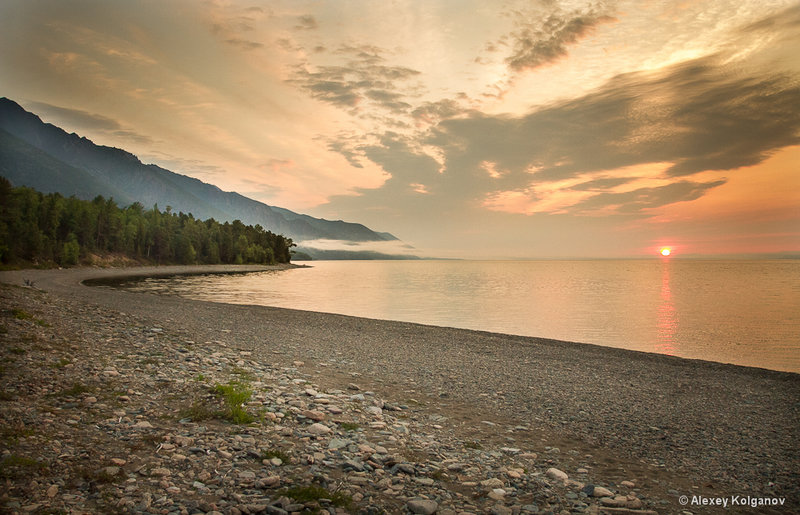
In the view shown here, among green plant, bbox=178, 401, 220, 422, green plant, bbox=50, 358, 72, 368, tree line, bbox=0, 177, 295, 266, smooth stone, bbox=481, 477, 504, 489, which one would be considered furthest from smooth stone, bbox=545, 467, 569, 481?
tree line, bbox=0, 177, 295, 266

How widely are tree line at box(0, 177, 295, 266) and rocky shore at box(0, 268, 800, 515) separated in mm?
99327

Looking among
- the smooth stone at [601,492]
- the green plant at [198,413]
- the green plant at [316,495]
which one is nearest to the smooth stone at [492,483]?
the smooth stone at [601,492]

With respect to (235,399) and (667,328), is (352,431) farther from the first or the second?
(667,328)

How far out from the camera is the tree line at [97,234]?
91.9 meters

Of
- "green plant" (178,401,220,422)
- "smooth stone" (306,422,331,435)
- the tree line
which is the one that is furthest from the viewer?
the tree line

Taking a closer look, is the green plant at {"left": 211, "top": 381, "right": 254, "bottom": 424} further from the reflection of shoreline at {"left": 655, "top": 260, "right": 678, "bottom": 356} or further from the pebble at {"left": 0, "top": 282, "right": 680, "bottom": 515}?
the reflection of shoreline at {"left": 655, "top": 260, "right": 678, "bottom": 356}

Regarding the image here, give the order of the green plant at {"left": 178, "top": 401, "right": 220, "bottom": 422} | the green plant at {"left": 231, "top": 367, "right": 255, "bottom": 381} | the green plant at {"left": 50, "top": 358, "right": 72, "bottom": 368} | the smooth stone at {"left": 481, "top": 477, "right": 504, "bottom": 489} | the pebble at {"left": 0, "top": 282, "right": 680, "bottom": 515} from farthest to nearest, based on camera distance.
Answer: the green plant at {"left": 231, "top": 367, "right": 255, "bottom": 381} < the green plant at {"left": 50, "top": 358, "right": 72, "bottom": 368} < the green plant at {"left": 178, "top": 401, "right": 220, "bottom": 422} < the smooth stone at {"left": 481, "top": 477, "right": 504, "bottom": 489} < the pebble at {"left": 0, "top": 282, "right": 680, "bottom": 515}

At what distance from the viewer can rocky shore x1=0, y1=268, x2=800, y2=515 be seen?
6227 millimetres

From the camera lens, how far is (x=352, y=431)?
934 cm

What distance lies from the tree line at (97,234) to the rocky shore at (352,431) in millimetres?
99327

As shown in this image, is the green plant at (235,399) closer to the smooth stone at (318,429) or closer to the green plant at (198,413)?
the green plant at (198,413)

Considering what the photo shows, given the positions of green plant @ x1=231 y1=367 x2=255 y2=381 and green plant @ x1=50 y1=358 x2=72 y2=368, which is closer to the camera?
green plant @ x1=50 y1=358 x2=72 y2=368

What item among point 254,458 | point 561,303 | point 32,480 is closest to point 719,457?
point 254,458

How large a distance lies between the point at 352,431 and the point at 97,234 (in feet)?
524
